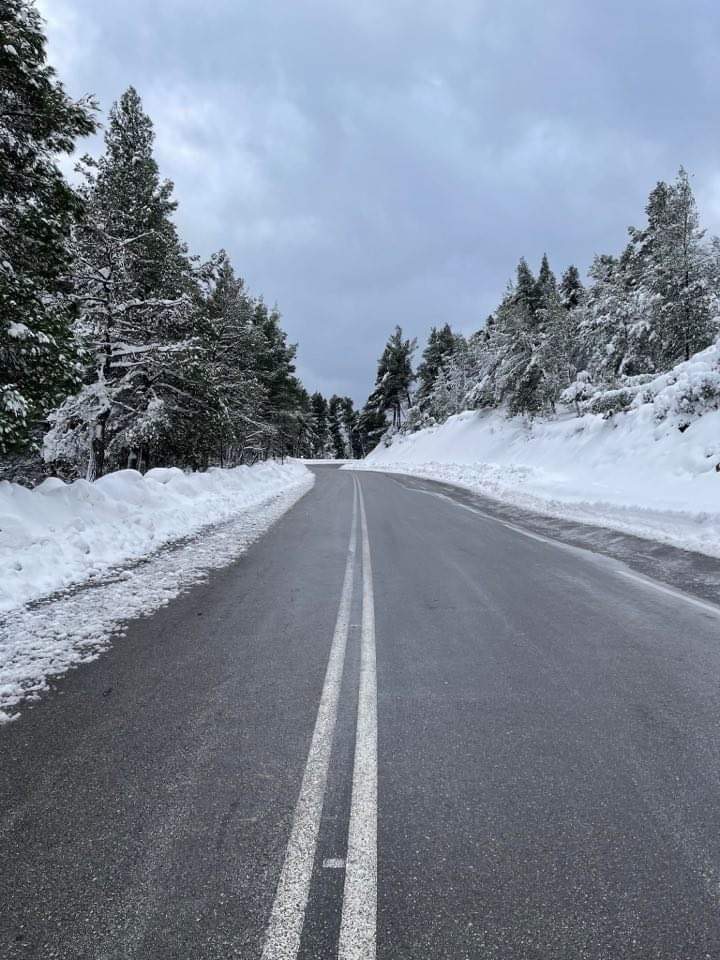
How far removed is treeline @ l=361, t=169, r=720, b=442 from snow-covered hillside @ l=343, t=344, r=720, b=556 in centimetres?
58

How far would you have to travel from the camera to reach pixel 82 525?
7965 mm

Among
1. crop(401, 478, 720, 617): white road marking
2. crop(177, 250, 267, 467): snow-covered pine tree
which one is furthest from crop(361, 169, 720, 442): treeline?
crop(177, 250, 267, 467): snow-covered pine tree

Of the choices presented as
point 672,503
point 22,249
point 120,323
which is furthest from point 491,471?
point 22,249

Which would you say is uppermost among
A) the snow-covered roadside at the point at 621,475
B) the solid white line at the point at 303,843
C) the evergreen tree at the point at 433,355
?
the evergreen tree at the point at 433,355

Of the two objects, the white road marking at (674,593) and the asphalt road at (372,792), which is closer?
the asphalt road at (372,792)

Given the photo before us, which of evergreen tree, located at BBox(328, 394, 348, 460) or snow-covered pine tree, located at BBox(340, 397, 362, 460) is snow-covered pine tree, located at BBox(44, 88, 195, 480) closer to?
snow-covered pine tree, located at BBox(340, 397, 362, 460)

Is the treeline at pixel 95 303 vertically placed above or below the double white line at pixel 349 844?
above

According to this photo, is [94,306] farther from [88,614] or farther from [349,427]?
[349,427]

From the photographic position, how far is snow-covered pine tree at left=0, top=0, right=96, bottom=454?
7027 mm

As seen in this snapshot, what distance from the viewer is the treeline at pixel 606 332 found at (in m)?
21.4

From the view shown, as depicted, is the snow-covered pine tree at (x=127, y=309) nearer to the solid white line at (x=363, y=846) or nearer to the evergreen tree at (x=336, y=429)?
the solid white line at (x=363, y=846)

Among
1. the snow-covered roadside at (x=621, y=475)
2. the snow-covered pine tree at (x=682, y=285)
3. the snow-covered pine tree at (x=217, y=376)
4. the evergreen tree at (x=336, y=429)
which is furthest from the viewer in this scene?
the evergreen tree at (x=336, y=429)

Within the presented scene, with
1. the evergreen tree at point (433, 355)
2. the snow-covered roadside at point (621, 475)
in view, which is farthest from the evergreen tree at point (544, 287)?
the evergreen tree at point (433, 355)

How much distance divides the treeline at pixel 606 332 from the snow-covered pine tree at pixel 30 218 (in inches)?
710
